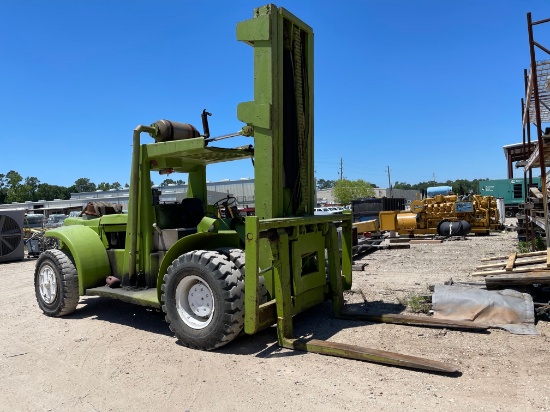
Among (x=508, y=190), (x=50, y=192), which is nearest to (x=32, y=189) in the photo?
(x=50, y=192)

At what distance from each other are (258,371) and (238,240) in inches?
78.6

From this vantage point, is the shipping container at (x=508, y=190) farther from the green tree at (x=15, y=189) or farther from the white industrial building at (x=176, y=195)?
the green tree at (x=15, y=189)

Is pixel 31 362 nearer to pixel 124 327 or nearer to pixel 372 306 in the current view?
pixel 124 327

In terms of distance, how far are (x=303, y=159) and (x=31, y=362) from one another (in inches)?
162

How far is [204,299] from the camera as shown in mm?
5117

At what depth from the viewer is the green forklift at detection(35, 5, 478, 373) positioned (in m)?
4.80

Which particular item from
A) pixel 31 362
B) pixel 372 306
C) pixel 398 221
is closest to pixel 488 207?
pixel 398 221

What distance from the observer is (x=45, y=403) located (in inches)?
151

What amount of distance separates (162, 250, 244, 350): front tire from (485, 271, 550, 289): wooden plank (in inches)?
140

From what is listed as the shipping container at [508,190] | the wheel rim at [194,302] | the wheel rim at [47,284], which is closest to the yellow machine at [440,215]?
the shipping container at [508,190]

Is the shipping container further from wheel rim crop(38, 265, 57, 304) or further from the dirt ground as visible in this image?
wheel rim crop(38, 265, 57, 304)

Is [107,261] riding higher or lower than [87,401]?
higher

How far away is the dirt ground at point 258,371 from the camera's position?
3.59 m

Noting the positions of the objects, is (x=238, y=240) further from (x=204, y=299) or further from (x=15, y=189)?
(x=15, y=189)
